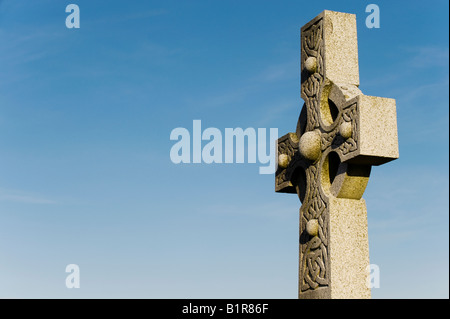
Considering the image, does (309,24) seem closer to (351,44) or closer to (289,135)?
(351,44)

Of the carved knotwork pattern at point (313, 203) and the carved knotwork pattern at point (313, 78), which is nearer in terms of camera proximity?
the carved knotwork pattern at point (313, 203)

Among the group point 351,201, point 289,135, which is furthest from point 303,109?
point 351,201

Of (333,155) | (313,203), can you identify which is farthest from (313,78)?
(313,203)

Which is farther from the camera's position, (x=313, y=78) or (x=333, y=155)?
(x=313, y=78)

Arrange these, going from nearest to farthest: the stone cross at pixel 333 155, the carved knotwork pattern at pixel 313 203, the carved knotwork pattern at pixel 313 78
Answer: the stone cross at pixel 333 155 < the carved knotwork pattern at pixel 313 203 < the carved knotwork pattern at pixel 313 78

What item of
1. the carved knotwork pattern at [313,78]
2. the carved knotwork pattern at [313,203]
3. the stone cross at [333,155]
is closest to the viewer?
the stone cross at [333,155]

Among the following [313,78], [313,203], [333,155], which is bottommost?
[313,203]

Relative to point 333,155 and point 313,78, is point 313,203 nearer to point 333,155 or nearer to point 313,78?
point 333,155

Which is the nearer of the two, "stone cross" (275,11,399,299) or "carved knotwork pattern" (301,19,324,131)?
"stone cross" (275,11,399,299)

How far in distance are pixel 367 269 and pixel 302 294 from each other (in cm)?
99

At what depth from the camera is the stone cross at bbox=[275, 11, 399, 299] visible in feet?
26.5

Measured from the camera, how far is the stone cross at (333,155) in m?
8.08

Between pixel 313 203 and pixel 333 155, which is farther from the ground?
pixel 333 155

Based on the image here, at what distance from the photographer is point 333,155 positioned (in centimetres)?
900
